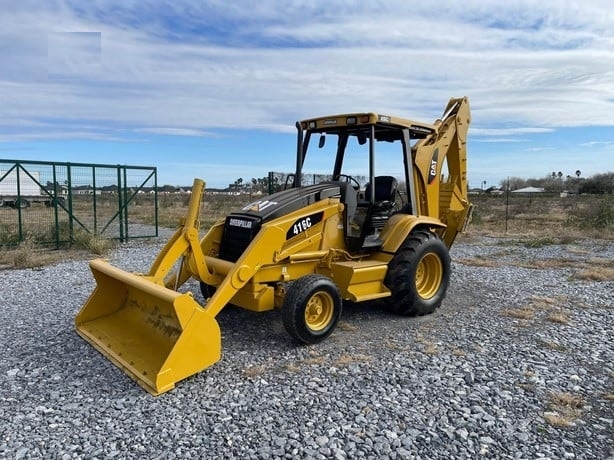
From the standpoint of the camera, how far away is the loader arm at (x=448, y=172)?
7.26 metres

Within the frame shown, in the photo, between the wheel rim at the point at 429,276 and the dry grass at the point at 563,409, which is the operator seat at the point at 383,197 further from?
the dry grass at the point at 563,409

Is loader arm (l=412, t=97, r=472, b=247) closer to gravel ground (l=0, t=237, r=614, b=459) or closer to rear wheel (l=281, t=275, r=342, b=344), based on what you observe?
gravel ground (l=0, t=237, r=614, b=459)

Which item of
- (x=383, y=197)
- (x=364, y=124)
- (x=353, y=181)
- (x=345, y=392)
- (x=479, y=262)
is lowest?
(x=345, y=392)

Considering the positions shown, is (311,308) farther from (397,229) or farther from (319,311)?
(397,229)

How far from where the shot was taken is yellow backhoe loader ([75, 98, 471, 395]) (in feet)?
15.8

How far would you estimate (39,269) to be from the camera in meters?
10.2

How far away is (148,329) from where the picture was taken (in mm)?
5277

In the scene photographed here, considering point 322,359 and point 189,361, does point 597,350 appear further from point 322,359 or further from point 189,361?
point 189,361

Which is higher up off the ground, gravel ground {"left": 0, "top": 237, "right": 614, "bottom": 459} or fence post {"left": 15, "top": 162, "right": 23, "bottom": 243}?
fence post {"left": 15, "top": 162, "right": 23, "bottom": 243}

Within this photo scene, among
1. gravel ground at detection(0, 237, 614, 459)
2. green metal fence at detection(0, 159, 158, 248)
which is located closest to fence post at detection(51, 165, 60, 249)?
green metal fence at detection(0, 159, 158, 248)

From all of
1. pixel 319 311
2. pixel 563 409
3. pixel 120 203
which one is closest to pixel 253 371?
pixel 319 311

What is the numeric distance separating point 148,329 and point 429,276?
12.8ft

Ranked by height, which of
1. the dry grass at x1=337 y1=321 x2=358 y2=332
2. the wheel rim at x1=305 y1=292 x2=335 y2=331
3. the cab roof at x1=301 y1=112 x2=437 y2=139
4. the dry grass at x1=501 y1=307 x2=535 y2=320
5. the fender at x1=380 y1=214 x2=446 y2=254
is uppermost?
the cab roof at x1=301 y1=112 x2=437 y2=139

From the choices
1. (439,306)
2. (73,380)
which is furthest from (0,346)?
(439,306)
